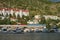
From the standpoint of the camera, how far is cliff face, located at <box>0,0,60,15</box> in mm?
46594

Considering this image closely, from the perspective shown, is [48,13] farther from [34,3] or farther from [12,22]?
[12,22]

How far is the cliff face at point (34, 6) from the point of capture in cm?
4659

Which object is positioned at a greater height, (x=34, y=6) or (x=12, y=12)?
(x=34, y=6)

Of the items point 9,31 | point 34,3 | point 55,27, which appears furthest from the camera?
point 34,3

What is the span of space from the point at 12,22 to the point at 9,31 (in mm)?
4322

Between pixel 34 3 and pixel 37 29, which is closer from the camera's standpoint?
pixel 37 29

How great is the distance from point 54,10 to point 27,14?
6.82 m

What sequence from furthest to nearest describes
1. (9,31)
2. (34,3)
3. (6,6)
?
(34,3)
(6,6)
(9,31)

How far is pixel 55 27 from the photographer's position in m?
38.5

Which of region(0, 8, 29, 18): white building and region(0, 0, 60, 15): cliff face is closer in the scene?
region(0, 8, 29, 18): white building

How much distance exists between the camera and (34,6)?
48.8 meters

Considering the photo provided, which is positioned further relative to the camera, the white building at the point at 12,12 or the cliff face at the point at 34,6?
the cliff face at the point at 34,6

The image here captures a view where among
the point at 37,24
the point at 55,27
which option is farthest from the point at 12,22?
the point at 55,27

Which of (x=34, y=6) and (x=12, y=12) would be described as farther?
(x=34, y=6)
